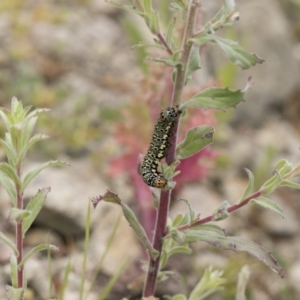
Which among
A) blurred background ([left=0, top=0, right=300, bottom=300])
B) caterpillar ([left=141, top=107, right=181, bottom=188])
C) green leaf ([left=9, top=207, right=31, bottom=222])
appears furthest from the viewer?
blurred background ([left=0, top=0, right=300, bottom=300])

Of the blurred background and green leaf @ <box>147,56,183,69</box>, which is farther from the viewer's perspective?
the blurred background

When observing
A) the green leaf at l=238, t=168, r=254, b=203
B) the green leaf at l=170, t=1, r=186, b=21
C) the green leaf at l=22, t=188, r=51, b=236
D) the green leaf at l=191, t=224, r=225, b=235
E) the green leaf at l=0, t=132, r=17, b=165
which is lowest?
the green leaf at l=191, t=224, r=225, b=235

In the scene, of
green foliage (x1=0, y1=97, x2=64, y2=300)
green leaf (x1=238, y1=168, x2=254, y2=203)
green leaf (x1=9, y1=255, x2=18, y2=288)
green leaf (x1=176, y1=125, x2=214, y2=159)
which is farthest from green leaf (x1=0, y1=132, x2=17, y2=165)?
green leaf (x1=238, y1=168, x2=254, y2=203)

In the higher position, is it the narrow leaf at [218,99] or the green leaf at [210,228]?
the narrow leaf at [218,99]

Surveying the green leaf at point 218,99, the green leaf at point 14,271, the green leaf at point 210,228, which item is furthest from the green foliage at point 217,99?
the green leaf at point 14,271

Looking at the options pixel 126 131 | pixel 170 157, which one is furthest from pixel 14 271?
pixel 126 131

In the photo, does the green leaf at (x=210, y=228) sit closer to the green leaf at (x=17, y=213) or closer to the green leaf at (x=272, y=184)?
the green leaf at (x=272, y=184)

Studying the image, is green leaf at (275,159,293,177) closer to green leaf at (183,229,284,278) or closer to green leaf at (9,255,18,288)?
green leaf at (183,229,284,278)
